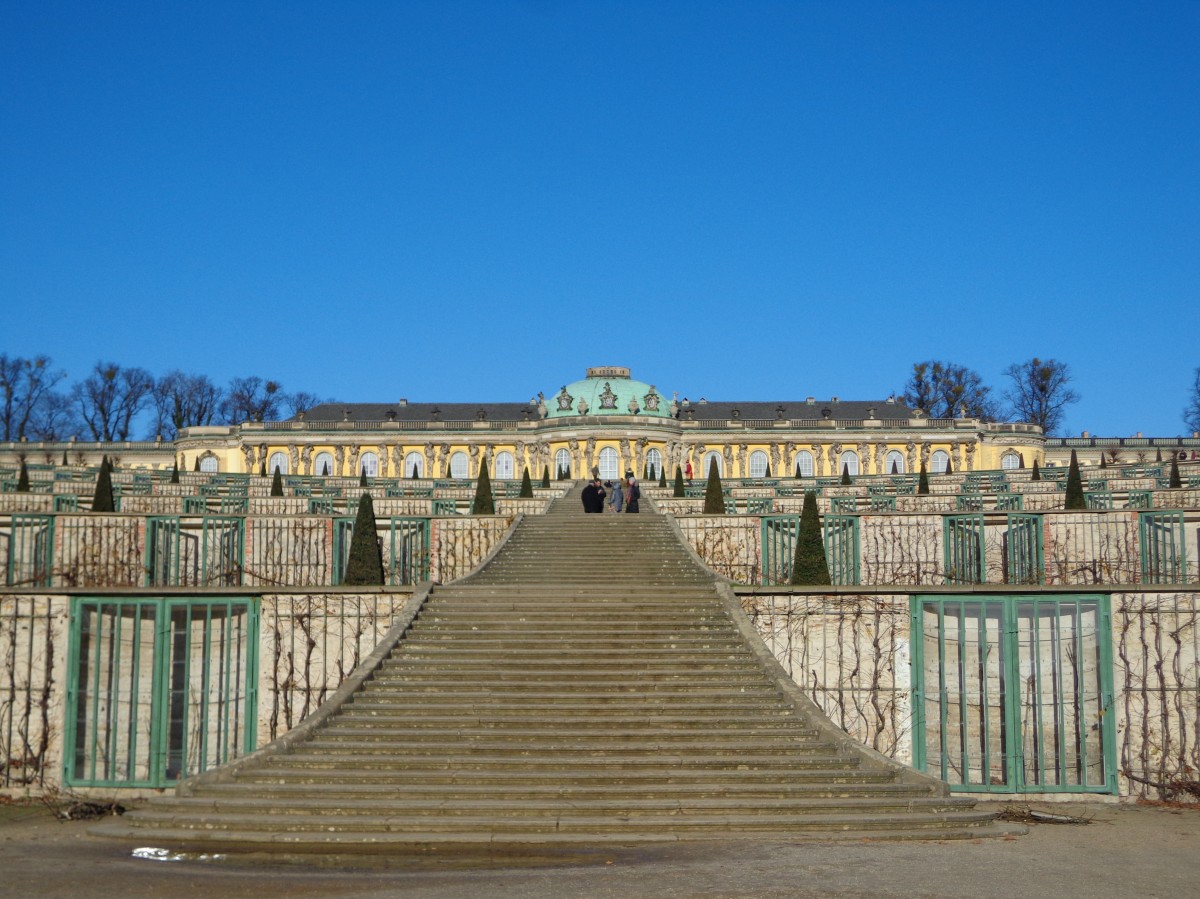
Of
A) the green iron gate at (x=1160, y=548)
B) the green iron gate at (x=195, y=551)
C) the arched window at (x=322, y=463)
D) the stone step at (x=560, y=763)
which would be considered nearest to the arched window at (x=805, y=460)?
the arched window at (x=322, y=463)

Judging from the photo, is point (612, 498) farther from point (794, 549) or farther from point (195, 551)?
point (195, 551)

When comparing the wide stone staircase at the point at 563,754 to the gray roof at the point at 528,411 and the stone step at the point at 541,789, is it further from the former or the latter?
the gray roof at the point at 528,411

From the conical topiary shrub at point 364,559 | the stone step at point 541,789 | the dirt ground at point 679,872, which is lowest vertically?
the dirt ground at point 679,872

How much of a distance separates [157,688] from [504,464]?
6720 centimetres

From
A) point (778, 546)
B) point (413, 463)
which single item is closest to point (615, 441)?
point (413, 463)

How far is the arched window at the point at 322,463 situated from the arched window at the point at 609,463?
1774cm

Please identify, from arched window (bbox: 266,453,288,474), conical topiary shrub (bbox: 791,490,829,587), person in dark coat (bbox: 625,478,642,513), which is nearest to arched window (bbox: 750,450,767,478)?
arched window (bbox: 266,453,288,474)

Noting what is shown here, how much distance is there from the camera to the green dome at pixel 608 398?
80.0 metres

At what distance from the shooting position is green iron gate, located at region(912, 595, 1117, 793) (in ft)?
52.3

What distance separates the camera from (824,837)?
12641 millimetres

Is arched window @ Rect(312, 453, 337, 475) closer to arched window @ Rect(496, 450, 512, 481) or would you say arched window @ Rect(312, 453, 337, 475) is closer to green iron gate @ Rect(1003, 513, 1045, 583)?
arched window @ Rect(496, 450, 512, 481)

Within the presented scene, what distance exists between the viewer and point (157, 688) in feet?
53.2

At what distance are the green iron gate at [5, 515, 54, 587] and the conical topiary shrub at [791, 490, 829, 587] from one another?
12.1 m

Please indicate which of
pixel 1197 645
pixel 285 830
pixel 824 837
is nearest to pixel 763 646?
pixel 824 837
